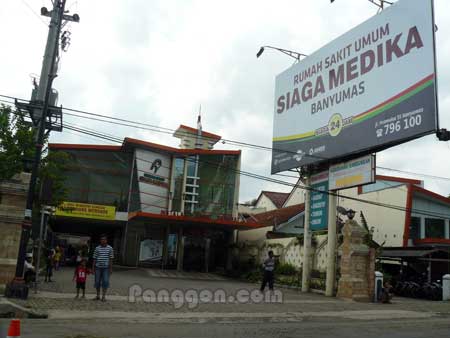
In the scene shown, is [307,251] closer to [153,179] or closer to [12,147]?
[12,147]

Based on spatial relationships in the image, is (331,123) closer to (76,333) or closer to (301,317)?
(301,317)

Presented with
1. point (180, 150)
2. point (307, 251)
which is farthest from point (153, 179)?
point (307, 251)

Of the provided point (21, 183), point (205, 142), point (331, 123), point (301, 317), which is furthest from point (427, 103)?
point (205, 142)

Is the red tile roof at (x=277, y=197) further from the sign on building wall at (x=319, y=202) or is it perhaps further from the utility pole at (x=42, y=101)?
the utility pole at (x=42, y=101)

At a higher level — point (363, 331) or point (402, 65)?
point (402, 65)

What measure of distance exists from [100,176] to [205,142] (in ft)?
27.5

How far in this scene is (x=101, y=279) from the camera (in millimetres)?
13664

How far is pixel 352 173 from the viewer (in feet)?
66.6

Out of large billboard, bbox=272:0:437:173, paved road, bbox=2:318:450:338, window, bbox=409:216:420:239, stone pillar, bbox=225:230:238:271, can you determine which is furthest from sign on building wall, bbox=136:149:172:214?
paved road, bbox=2:318:450:338

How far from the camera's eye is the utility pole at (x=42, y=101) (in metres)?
12.9

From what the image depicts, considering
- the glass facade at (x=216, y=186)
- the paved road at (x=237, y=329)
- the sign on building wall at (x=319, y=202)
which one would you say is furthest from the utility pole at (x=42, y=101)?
the glass facade at (x=216, y=186)

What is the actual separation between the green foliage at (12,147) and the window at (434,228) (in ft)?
77.2

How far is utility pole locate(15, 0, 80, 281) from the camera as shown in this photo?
12.9 meters

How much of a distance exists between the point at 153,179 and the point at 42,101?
17.8 m
